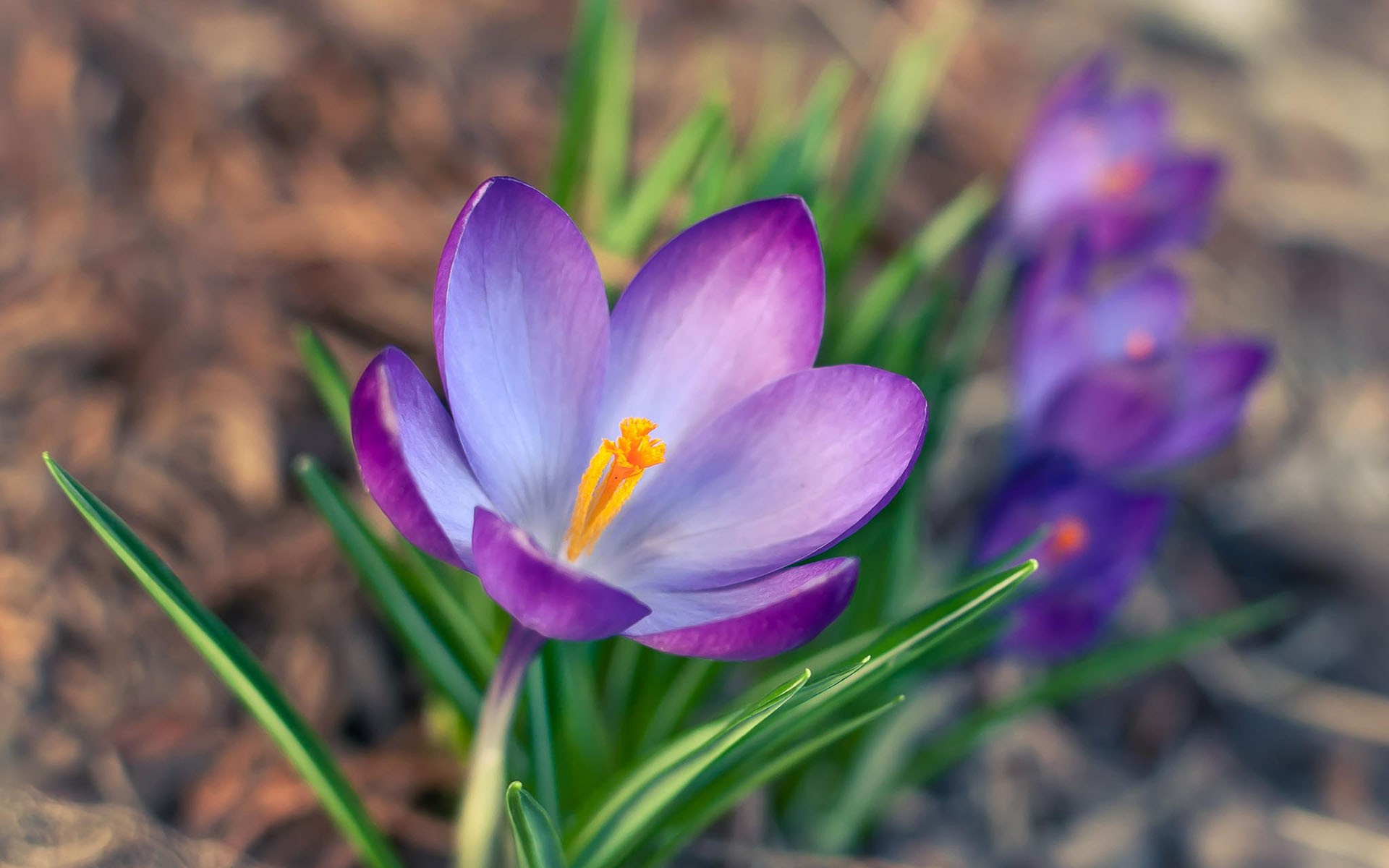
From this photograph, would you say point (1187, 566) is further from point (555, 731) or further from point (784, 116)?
point (555, 731)

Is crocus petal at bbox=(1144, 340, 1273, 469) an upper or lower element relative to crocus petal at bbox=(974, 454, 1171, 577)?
upper

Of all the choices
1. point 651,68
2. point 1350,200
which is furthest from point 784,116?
point 1350,200

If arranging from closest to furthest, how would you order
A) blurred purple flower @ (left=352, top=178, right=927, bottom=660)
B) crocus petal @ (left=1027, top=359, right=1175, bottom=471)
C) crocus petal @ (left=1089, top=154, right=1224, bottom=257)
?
blurred purple flower @ (left=352, top=178, right=927, bottom=660) < crocus petal @ (left=1027, top=359, right=1175, bottom=471) < crocus petal @ (left=1089, top=154, right=1224, bottom=257)

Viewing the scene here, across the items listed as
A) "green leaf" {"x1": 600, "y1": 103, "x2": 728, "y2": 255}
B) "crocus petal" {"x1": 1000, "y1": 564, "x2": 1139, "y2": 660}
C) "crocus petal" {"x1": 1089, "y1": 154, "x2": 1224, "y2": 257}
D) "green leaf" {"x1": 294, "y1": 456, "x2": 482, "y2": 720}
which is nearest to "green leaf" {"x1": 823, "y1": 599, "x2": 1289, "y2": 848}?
"crocus petal" {"x1": 1000, "y1": 564, "x2": 1139, "y2": 660}

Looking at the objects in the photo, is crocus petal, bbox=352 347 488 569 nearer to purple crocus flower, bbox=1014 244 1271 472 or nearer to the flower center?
the flower center

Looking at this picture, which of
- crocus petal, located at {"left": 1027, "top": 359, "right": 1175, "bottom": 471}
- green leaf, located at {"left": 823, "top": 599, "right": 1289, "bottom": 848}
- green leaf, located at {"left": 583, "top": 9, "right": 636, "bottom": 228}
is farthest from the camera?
green leaf, located at {"left": 583, "top": 9, "right": 636, "bottom": 228}

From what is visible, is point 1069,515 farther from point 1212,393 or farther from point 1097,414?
point 1212,393

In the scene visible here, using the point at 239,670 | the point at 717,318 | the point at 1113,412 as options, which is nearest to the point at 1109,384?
the point at 1113,412
